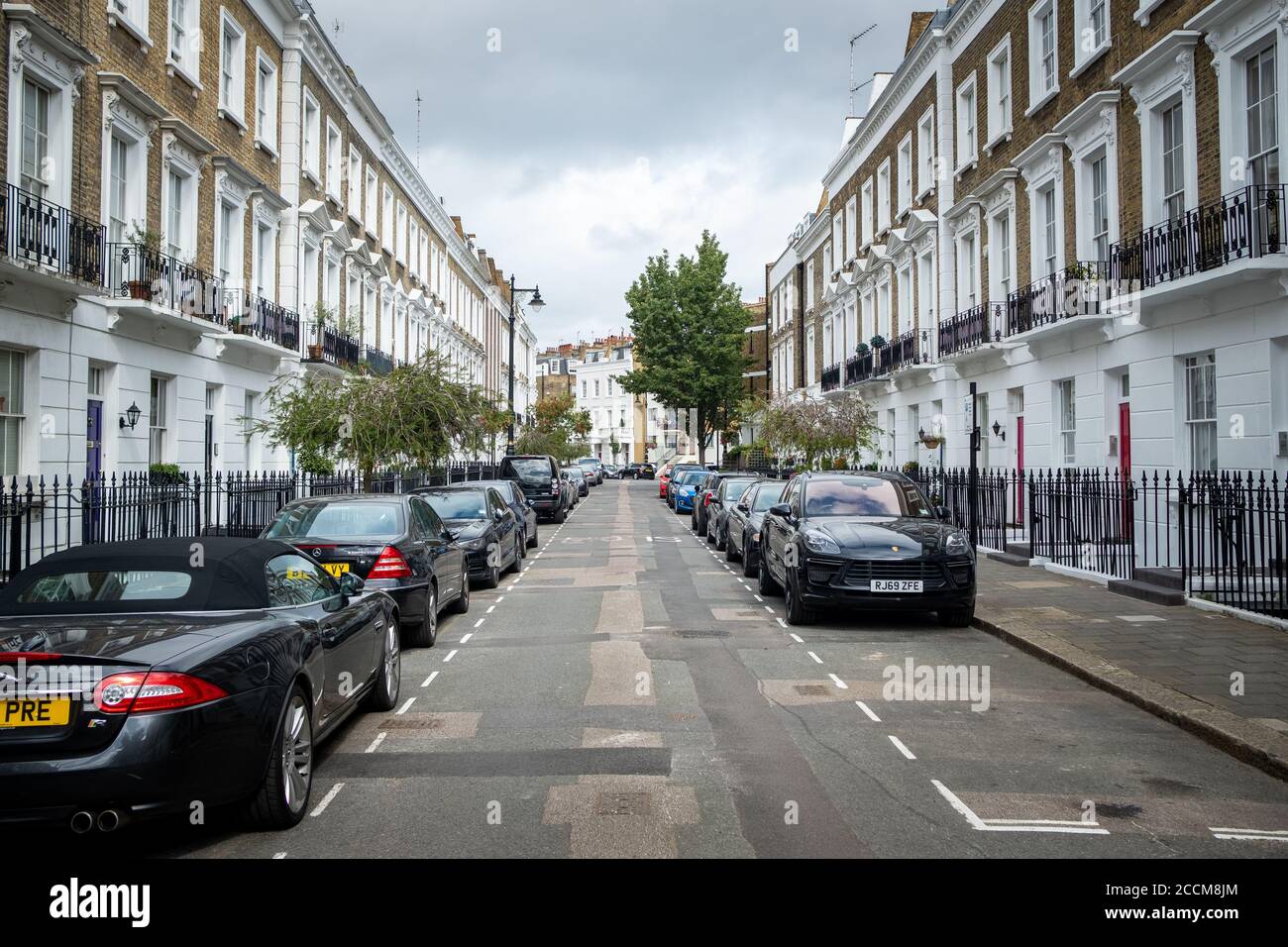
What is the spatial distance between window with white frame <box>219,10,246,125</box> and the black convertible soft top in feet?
60.1

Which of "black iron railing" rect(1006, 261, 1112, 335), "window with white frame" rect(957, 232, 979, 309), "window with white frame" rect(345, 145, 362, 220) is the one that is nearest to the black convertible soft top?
"black iron railing" rect(1006, 261, 1112, 335)

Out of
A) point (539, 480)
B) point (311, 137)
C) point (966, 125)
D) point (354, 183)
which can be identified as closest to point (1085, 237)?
point (966, 125)

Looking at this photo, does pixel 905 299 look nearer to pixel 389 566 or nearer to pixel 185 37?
pixel 185 37

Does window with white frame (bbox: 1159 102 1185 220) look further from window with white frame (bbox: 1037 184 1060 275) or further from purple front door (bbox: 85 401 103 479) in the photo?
purple front door (bbox: 85 401 103 479)

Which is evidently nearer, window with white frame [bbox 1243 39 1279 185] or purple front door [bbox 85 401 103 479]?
window with white frame [bbox 1243 39 1279 185]

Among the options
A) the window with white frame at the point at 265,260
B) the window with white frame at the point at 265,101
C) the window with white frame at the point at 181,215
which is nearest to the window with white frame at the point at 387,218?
the window with white frame at the point at 265,101

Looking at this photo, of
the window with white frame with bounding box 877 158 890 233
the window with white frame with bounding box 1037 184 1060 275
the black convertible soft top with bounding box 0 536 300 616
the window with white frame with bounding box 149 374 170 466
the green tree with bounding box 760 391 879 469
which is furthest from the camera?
the window with white frame with bounding box 877 158 890 233

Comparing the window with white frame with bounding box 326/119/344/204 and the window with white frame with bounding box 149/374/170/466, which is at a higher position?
the window with white frame with bounding box 326/119/344/204

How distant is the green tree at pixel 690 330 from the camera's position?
55406 mm

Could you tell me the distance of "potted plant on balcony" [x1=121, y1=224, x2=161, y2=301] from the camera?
16.6 metres

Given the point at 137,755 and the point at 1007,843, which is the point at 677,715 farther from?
the point at 137,755

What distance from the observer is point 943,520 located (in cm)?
1226

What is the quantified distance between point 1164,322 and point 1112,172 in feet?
10.8
